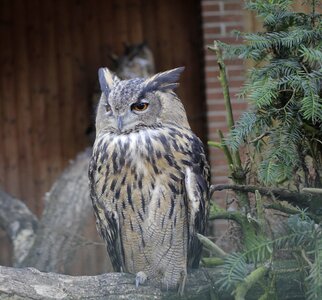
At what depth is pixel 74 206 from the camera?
16.6ft

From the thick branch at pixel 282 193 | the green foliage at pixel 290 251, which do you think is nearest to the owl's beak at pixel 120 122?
the thick branch at pixel 282 193

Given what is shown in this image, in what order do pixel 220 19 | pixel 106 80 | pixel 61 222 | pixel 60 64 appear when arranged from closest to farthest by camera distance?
1. pixel 106 80
2. pixel 61 222
3. pixel 220 19
4. pixel 60 64

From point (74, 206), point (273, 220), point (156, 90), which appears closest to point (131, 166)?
point (156, 90)

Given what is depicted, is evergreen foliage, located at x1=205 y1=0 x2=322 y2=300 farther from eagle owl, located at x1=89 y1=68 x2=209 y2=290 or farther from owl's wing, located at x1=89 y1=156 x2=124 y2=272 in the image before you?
owl's wing, located at x1=89 y1=156 x2=124 y2=272

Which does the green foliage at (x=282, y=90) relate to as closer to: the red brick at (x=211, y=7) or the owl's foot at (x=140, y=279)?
the owl's foot at (x=140, y=279)

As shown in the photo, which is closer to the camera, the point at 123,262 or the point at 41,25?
the point at 123,262

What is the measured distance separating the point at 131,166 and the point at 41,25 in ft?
12.7

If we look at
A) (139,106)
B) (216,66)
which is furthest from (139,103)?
(216,66)

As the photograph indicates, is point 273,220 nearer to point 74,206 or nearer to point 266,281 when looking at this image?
point 266,281

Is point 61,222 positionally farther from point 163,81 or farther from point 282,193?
point 282,193

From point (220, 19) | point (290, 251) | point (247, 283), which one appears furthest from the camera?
point (220, 19)

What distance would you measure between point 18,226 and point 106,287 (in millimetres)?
2626

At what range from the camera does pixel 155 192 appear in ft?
9.66

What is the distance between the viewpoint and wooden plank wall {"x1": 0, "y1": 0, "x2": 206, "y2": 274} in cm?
658
